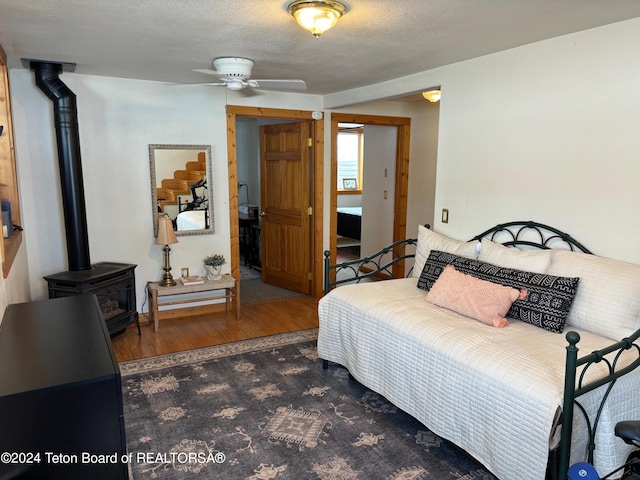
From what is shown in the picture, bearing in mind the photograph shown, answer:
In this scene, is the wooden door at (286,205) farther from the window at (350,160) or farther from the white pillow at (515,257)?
the window at (350,160)

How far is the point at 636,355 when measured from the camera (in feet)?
7.07

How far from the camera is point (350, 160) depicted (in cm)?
971

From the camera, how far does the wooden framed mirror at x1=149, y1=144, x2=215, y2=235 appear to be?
4367 millimetres

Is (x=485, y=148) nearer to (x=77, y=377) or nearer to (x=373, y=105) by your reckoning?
(x=373, y=105)

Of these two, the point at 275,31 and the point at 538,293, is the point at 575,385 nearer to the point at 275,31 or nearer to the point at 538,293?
the point at 538,293

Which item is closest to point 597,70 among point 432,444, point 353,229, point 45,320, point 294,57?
point 294,57

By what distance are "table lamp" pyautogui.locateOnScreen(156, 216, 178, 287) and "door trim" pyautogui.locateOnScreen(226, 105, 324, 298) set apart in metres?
0.72

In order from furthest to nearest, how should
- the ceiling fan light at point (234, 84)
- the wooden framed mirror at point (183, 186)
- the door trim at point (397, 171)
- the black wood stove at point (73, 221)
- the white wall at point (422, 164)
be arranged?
the white wall at point (422, 164) → the door trim at point (397, 171) → the wooden framed mirror at point (183, 186) → the black wood stove at point (73, 221) → the ceiling fan light at point (234, 84)

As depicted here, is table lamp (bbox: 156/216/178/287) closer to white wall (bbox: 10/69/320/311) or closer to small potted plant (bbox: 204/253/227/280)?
white wall (bbox: 10/69/320/311)

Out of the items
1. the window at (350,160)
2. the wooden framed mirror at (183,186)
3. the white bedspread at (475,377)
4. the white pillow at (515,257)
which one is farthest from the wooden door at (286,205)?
the window at (350,160)

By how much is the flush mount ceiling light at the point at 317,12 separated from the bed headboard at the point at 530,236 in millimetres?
1870

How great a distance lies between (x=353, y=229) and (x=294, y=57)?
5.30m

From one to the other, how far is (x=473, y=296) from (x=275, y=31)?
196 centimetres

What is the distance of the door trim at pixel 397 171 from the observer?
5312mm
